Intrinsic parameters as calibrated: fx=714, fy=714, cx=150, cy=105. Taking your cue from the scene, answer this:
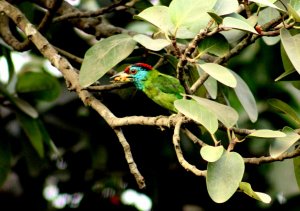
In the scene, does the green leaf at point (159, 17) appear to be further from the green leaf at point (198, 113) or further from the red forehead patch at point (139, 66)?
the red forehead patch at point (139, 66)

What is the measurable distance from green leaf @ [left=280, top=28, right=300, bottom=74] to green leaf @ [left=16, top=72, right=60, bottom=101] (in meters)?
1.25

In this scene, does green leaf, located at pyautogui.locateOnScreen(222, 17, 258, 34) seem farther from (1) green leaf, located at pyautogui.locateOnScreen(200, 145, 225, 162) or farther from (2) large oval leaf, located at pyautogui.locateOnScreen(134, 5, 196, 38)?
(1) green leaf, located at pyautogui.locateOnScreen(200, 145, 225, 162)

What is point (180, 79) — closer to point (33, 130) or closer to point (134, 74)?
point (134, 74)

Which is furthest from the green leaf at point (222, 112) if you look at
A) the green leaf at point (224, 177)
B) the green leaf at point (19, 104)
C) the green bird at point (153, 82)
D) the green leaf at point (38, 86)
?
the green leaf at point (38, 86)

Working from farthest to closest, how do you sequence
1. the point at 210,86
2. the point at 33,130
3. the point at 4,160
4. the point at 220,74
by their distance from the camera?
1. the point at 4,160
2. the point at 33,130
3. the point at 210,86
4. the point at 220,74

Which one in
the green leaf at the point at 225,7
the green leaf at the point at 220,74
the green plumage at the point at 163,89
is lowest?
the green plumage at the point at 163,89

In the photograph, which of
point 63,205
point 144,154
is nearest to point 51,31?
point 144,154

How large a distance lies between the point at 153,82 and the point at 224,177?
649mm

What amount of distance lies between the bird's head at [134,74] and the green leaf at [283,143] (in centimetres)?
49

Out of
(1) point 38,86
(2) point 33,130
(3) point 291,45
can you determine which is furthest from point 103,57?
(1) point 38,86

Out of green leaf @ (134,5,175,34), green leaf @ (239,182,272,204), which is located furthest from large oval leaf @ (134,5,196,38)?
green leaf @ (239,182,272,204)

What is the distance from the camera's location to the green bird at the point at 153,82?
6.22 ft

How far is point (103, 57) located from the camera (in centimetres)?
168

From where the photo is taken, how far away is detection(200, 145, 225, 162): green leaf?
4.36 ft
